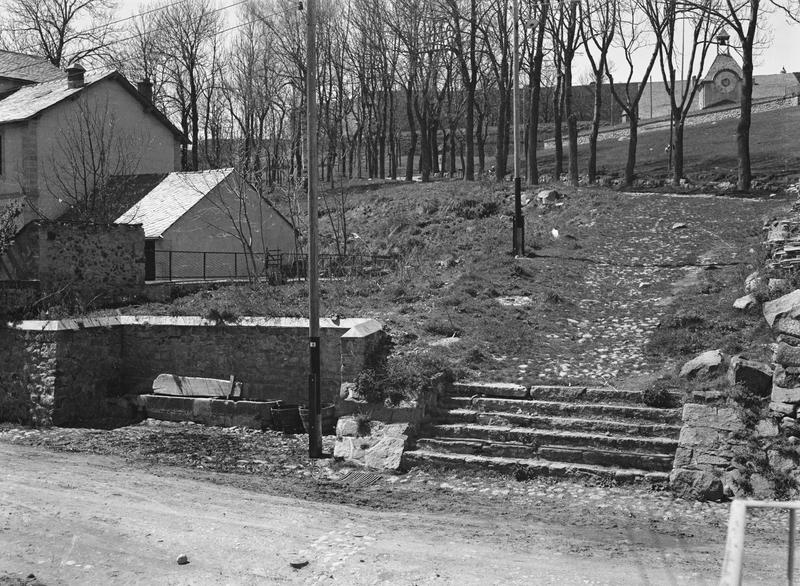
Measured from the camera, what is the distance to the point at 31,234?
19000 millimetres

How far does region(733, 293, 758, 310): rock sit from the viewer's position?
46.7 ft

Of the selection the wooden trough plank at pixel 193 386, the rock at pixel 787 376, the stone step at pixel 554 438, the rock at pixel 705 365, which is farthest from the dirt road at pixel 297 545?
the wooden trough plank at pixel 193 386

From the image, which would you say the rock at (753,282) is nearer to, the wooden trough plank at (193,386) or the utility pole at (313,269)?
the utility pole at (313,269)

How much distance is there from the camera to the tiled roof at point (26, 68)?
120 feet

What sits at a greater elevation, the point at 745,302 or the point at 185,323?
the point at 745,302

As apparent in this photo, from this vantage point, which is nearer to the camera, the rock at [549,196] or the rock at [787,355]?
the rock at [787,355]

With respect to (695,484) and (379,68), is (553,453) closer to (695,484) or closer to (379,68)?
(695,484)

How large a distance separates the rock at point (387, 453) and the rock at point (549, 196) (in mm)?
17551

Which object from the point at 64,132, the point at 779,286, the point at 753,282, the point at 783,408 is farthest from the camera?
the point at 64,132

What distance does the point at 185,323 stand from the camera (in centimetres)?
1677

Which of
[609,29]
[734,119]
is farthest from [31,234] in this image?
[734,119]

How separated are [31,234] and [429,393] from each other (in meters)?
11.6

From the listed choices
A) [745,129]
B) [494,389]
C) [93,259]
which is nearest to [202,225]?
[93,259]

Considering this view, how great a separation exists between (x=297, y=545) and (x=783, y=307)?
8297 mm
